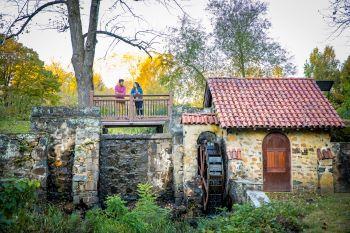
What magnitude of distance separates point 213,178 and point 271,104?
152 inches

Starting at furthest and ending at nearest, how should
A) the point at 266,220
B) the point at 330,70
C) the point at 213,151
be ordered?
1. the point at 330,70
2. the point at 213,151
3. the point at 266,220

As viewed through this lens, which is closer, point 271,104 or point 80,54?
point 271,104

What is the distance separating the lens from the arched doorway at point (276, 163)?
12883mm

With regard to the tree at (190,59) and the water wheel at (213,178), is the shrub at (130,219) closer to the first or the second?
the water wheel at (213,178)

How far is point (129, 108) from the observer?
47.9 ft

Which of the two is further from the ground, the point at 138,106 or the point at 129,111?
the point at 138,106

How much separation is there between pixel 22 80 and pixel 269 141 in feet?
44.5

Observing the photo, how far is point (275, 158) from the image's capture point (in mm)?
12914

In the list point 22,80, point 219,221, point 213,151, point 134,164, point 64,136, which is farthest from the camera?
point 22,80

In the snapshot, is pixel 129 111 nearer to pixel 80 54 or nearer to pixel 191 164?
pixel 80 54

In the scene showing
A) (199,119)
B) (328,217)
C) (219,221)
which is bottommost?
(219,221)

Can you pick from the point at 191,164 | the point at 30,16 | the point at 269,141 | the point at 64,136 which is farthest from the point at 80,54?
the point at 269,141

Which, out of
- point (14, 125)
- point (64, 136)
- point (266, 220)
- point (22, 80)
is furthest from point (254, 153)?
point (22, 80)

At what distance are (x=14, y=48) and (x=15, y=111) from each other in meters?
4.32
